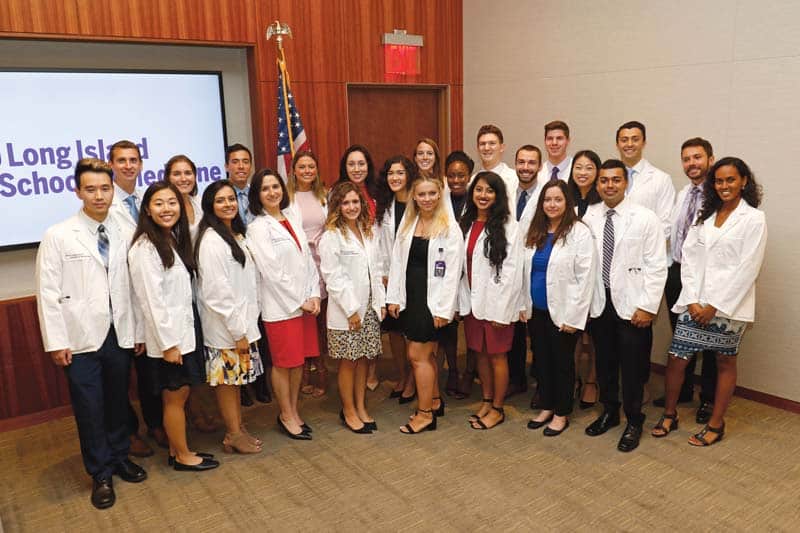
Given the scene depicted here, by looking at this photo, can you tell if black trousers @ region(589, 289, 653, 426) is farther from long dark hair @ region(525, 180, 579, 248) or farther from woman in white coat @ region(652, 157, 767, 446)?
long dark hair @ region(525, 180, 579, 248)

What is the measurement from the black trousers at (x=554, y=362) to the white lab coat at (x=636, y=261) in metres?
0.34

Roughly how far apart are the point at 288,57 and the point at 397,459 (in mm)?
3443

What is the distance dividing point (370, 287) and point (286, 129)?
1879mm

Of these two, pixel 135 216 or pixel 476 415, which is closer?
pixel 135 216

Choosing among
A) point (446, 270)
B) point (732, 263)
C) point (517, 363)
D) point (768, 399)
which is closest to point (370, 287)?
point (446, 270)

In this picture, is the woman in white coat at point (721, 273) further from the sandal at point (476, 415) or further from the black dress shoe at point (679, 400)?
the sandal at point (476, 415)

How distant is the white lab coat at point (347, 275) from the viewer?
3672 mm

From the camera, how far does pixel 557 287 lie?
3568 mm

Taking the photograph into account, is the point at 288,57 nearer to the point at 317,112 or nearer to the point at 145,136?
the point at 317,112

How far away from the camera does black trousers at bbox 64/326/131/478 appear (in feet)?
10.3

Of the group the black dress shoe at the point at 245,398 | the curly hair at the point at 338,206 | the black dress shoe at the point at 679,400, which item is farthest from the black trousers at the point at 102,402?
the black dress shoe at the point at 679,400

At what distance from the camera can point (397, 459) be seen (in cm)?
356

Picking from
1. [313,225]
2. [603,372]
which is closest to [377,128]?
[313,225]

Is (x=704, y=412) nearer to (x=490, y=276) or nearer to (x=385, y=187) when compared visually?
(x=490, y=276)
